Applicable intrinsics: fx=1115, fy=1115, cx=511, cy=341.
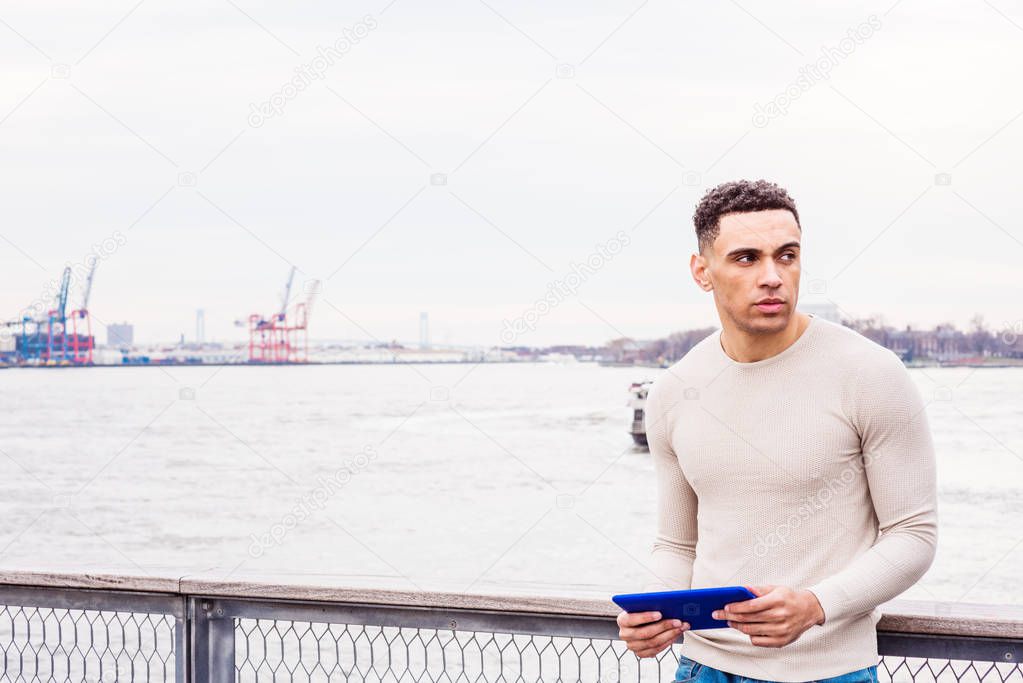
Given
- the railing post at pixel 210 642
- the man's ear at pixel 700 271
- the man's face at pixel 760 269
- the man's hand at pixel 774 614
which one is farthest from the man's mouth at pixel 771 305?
the railing post at pixel 210 642

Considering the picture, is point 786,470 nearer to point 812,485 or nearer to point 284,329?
point 812,485

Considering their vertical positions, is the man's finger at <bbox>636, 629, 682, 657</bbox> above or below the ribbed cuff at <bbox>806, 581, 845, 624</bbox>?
below

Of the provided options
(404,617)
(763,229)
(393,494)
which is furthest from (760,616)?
(393,494)

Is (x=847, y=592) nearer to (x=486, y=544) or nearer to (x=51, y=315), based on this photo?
(x=486, y=544)

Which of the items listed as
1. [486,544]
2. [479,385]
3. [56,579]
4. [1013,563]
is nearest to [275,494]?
[486,544]

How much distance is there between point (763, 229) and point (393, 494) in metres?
47.3

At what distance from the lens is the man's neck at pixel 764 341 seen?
203cm

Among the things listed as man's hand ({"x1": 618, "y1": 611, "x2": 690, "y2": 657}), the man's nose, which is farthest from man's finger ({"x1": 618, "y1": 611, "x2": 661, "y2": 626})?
the man's nose

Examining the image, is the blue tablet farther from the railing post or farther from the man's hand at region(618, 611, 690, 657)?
the railing post

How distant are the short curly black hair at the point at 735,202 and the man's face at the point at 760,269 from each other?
17 millimetres

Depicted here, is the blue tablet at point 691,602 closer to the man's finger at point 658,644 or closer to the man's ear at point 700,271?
the man's finger at point 658,644

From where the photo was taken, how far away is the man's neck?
6.64 ft

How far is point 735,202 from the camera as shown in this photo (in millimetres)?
2023

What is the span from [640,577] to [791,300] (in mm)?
28624
